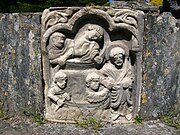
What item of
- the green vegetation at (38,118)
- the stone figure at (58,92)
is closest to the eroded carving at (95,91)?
the stone figure at (58,92)

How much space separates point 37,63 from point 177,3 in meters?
6.99

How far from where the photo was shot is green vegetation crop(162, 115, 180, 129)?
3505mm

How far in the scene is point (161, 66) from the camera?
3436 millimetres

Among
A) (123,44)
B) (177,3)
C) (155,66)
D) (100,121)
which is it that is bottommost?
(100,121)

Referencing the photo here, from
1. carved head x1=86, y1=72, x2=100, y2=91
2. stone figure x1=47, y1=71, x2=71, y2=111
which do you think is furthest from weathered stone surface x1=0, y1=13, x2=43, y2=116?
carved head x1=86, y1=72, x2=100, y2=91

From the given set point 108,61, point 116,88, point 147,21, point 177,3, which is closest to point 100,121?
point 116,88

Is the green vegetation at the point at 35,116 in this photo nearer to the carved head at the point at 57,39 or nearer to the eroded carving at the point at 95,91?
the eroded carving at the point at 95,91

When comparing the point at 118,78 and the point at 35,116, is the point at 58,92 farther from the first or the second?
the point at 118,78

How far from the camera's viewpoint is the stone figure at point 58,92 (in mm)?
3449

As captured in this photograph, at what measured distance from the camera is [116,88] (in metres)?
3.45

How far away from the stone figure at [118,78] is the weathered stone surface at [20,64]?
753mm

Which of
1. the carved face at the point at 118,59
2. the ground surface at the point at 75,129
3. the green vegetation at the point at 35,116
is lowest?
the ground surface at the point at 75,129

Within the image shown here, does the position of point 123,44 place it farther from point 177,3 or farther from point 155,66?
point 177,3

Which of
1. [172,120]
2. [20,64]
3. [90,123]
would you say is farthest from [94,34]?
[172,120]
